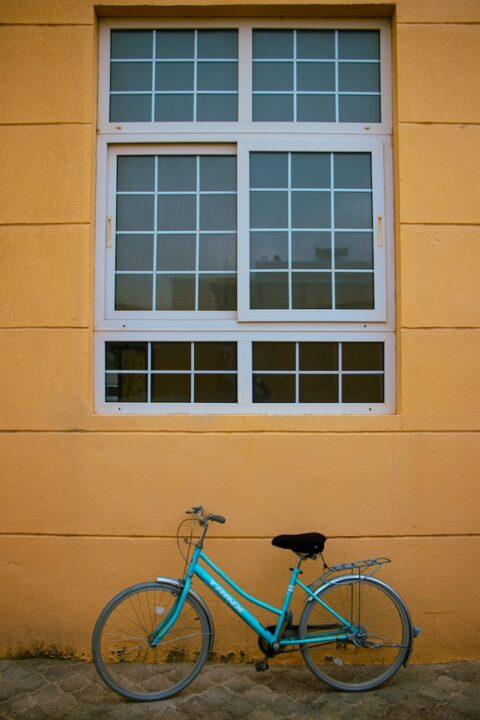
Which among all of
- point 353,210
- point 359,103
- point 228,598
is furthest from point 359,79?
point 228,598

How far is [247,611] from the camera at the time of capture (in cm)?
348

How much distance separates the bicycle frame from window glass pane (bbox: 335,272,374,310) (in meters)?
1.64

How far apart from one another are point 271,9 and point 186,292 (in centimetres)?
190

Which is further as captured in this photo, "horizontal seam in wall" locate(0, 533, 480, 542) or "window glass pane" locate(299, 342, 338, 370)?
"window glass pane" locate(299, 342, 338, 370)

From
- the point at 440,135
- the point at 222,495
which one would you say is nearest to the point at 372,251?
the point at 440,135

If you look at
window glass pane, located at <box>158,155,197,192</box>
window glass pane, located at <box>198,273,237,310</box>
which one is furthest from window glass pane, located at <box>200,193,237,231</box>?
window glass pane, located at <box>198,273,237,310</box>

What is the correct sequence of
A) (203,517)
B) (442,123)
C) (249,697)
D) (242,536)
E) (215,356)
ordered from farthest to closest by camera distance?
(215,356)
(442,123)
(242,536)
(203,517)
(249,697)

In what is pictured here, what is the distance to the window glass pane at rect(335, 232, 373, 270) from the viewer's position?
4.09 meters

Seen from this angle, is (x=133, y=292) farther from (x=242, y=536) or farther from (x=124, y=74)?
(x=242, y=536)

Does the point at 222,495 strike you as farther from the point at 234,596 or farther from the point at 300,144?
the point at 300,144

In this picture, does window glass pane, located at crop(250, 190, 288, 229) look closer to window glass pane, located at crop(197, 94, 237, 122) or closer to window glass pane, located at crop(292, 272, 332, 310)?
window glass pane, located at crop(292, 272, 332, 310)

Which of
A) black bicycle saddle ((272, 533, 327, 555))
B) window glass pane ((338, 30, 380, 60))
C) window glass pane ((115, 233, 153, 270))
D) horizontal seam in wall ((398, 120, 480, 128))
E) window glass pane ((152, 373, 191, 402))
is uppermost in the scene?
window glass pane ((338, 30, 380, 60))

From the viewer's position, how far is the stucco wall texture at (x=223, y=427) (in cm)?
383

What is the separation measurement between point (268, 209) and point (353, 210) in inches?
22.1
